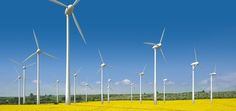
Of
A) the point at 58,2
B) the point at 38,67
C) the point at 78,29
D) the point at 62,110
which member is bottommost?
the point at 62,110

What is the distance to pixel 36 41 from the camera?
229ft

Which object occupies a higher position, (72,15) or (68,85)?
(72,15)

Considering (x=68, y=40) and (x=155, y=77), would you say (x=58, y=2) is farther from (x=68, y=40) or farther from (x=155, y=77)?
(x=155, y=77)

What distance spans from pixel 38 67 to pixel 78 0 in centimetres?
2391

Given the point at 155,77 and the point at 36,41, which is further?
the point at 155,77

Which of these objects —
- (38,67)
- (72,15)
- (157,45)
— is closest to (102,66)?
(157,45)

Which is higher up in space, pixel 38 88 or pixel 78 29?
pixel 78 29

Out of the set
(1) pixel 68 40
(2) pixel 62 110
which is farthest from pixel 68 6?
(2) pixel 62 110

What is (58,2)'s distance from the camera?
5078 centimetres

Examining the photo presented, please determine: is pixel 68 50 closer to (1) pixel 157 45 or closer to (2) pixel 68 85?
(2) pixel 68 85

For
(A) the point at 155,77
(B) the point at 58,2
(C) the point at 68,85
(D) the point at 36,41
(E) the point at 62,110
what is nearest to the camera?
(E) the point at 62,110

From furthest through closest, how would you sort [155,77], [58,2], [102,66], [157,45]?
[102,66]
[157,45]
[155,77]
[58,2]

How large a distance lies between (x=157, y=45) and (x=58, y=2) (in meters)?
37.3

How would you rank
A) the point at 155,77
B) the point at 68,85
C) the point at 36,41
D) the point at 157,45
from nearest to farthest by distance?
the point at 68,85 < the point at 36,41 < the point at 155,77 < the point at 157,45
